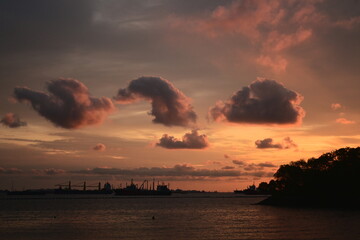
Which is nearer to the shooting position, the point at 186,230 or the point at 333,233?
the point at 333,233

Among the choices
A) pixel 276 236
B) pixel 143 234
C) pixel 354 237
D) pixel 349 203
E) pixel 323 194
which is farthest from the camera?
pixel 323 194

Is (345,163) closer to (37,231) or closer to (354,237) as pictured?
(354,237)

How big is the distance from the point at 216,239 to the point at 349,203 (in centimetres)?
11714

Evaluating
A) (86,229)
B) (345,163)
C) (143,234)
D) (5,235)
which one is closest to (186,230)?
(143,234)

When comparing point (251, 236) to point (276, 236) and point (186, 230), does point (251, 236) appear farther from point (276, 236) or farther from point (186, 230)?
point (186, 230)

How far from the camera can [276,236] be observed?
81188 millimetres

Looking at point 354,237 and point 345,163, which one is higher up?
point 345,163

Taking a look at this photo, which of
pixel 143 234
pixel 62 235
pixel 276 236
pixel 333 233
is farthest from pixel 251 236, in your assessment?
pixel 62 235

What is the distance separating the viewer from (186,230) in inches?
3762

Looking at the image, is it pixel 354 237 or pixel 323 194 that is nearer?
pixel 354 237

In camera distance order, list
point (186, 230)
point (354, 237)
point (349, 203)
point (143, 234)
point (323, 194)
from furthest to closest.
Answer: point (323, 194) → point (349, 203) → point (186, 230) → point (143, 234) → point (354, 237)

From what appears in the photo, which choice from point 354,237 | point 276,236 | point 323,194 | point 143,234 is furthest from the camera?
point 323,194

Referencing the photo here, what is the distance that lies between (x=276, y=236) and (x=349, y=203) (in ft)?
360

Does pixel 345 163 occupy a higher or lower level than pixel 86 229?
higher
